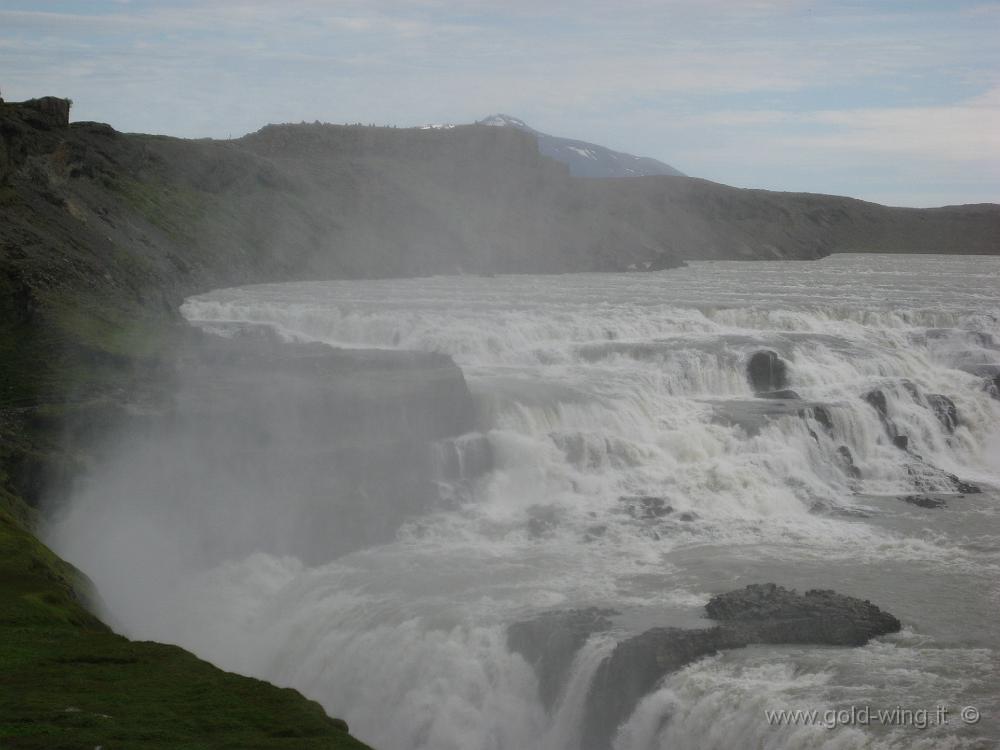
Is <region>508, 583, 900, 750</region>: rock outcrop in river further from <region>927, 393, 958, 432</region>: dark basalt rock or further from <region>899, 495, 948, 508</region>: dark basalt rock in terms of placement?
<region>927, 393, 958, 432</region>: dark basalt rock

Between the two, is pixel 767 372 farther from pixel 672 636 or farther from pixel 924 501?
pixel 672 636

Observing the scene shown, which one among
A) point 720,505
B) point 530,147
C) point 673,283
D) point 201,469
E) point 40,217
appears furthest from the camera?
point 530,147

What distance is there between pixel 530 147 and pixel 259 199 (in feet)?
141

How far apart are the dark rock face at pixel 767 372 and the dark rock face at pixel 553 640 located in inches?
754

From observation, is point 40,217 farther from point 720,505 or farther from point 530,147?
point 530,147

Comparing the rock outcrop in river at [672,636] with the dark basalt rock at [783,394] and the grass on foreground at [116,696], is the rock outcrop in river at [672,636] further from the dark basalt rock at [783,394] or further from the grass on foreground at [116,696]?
the dark basalt rock at [783,394]

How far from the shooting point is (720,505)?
2770 cm

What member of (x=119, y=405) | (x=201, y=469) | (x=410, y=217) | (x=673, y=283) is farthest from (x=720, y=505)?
(x=410, y=217)

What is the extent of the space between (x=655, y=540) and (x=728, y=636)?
6654mm

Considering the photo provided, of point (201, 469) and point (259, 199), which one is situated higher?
point (259, 199)

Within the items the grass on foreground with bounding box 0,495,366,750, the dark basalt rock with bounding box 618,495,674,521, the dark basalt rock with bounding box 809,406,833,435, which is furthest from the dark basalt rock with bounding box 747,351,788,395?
the grass on foreground with bounding box 0,495,366,750

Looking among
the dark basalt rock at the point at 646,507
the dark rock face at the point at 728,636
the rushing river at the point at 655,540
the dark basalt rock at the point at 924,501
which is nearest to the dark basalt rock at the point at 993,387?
the rushing river at the point at 655,540

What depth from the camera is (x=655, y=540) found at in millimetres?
24766

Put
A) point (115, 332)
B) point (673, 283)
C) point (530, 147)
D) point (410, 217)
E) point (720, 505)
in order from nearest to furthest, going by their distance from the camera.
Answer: point (720, 505), point (115, 332), point (673, 283), point (410, 217), point (530, 147)
